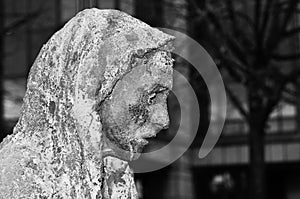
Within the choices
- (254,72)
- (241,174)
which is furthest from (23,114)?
(241,174)

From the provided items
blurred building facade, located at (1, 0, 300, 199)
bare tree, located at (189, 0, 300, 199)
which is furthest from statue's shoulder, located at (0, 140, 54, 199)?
blurred building facade, located at (1, 0, 300, 199)

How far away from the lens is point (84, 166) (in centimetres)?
314

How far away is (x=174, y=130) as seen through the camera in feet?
77.3

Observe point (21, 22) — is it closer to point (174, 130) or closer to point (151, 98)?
point (174, 130)

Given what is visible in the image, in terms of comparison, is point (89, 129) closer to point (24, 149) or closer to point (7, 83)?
point (24, 149)

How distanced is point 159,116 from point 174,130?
2015 centimetres

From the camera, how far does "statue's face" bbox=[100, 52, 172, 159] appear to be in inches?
131

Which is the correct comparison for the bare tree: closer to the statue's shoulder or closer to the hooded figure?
the hooded figure

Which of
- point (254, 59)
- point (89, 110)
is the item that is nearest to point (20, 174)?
point (89, 110)

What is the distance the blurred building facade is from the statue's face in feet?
40.7

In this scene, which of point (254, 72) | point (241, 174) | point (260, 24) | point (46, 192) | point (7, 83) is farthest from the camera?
point (241, 174)

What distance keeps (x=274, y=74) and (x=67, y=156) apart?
12.0 meters

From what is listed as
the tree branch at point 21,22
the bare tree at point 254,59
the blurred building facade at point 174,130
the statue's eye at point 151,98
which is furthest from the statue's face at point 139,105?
the blurred building facade at point 174,130

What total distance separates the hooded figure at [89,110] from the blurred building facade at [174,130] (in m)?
12.4
